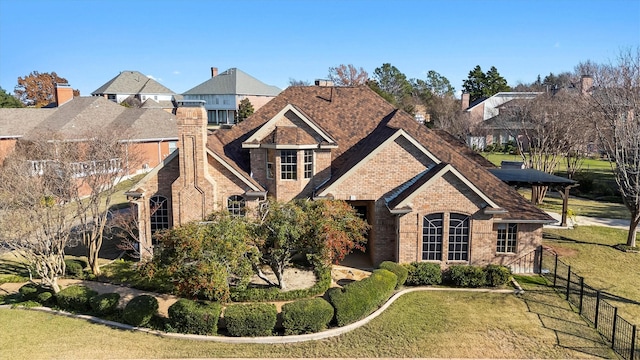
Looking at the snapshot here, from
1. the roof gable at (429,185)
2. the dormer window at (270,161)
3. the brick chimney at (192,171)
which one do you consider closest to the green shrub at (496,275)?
the roof gable at (429,185)

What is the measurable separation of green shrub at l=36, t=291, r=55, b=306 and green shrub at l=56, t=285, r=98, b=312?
2.36ft

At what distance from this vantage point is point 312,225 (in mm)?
16219

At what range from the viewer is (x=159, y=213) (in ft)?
72.2

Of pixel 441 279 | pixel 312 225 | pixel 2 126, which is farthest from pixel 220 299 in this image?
pixel 2 126

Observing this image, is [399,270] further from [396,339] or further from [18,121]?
[18,121]

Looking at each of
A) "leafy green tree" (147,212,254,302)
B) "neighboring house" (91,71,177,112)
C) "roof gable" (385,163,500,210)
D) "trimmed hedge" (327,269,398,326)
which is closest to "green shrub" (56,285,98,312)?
"leafy green tree" (147,212,254,302)

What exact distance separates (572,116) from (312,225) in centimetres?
3396

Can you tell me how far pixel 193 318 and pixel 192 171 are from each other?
8.56 metres

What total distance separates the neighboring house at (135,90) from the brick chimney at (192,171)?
213ft

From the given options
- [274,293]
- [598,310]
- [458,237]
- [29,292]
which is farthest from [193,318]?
[598,310]

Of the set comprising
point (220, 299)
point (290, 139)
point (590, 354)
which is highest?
point (290, 139)

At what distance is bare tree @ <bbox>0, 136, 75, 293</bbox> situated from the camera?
16.8m

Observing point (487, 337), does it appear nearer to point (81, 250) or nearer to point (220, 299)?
point (220, 299)

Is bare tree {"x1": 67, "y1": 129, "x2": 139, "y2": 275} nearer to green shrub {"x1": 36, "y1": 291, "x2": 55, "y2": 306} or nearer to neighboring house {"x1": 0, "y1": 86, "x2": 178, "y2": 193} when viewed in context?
green shrub {"x1": 36, "y1": 291, "x2": 55, "y2": 306}
